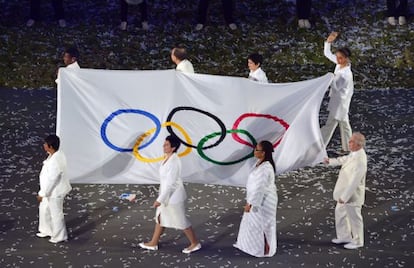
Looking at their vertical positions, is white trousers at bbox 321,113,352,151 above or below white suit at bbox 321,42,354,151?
below

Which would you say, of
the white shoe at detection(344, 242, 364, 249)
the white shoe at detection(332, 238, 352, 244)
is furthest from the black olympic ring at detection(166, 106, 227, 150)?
the white shoe at detection(344, 242, 364, 249)

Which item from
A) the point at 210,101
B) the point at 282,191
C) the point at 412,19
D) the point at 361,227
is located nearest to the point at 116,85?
the point at 210,101

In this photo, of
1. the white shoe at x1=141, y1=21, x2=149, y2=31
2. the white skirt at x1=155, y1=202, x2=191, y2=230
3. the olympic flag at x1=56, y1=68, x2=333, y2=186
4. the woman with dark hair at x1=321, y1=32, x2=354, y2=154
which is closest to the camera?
the white skirt at x1=155, y1=202, x2=191, y2=230

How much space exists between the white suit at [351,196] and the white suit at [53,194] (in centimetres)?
295

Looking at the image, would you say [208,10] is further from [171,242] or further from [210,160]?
[171,242]

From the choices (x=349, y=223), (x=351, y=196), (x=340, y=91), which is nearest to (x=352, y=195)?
(x=351, y=196)

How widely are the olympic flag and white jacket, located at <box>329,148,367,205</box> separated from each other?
54.2 inches

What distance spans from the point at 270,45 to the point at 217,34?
1342mm

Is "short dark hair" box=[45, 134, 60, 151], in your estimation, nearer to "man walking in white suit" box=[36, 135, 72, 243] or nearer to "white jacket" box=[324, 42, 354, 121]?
"man walking in white suit" box=[36, 135, 72, 243]

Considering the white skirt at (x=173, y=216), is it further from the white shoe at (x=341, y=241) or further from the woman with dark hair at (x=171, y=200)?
the white shoe at (x=341, y=241)

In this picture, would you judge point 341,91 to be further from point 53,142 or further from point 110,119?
point 53,142

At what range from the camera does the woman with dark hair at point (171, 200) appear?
770 centimetres

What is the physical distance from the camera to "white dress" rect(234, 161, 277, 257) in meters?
7.64

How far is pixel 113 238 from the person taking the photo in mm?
8375
